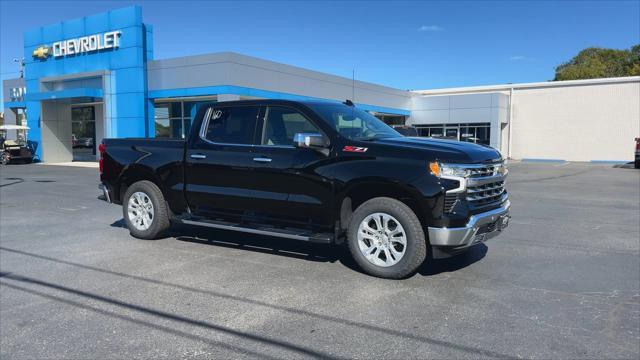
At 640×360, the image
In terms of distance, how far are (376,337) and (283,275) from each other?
192 centimetres

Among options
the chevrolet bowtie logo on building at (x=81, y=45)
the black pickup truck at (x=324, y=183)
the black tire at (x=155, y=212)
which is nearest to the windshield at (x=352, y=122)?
the black pickup truck at (x=324, y=183)

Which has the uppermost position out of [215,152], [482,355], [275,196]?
[215,152]

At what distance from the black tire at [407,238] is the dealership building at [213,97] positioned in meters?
11.1

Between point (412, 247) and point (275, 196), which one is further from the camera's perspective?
point (275, 196)

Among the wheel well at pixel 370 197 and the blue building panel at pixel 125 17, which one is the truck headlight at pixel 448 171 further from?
the blue building panel at pixel 125 17

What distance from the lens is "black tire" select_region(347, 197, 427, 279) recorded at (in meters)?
5.41

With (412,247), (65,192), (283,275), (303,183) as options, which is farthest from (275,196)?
(65,192)

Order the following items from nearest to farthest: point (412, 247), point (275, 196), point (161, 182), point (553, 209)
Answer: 1. point (412, 247)
2. point (275, 196)
3. point (161, 182)
4. point (553, 209)

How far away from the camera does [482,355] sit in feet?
12.2

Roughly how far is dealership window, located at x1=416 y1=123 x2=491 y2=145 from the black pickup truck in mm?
32474

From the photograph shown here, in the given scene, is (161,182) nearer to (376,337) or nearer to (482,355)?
(376,337)

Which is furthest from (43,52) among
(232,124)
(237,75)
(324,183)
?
(324,183)

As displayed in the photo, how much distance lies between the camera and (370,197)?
589 centimetres

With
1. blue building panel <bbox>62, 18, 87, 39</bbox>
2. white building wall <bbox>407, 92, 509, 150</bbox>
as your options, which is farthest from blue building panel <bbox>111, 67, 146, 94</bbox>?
white building wall <bbox>407, 92, 509, 150</bbox>
